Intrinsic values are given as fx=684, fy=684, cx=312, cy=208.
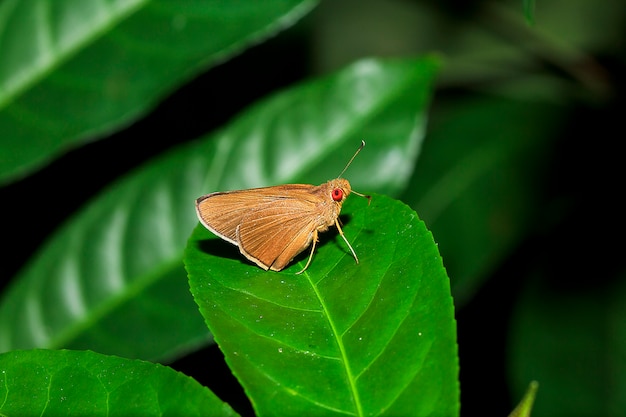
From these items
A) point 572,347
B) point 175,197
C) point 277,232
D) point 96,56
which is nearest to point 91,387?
point 277,232

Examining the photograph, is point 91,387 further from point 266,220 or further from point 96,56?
point 96,56

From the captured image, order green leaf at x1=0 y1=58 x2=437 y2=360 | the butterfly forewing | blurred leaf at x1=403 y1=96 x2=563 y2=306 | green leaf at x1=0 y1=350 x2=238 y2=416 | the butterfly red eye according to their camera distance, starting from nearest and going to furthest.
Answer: green leaf at x1=0 y1=350 x2=238 y2=416 < the butterfly forewing < the butterfly red eye < green leaf at x1=0 y1=58 x2=437 y2=360 < blurred leaf at x1=403 y1=96 x2=563 y2=306

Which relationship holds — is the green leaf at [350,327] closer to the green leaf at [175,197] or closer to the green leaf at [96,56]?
the green leaf at [175,197]

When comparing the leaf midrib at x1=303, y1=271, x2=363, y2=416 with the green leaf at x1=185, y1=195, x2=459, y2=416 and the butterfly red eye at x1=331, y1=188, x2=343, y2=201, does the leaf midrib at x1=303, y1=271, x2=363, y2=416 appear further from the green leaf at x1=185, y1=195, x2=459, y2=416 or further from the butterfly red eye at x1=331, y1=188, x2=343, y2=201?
the butterfly red eye at x1=331, y1=188, x2=343, y2=201

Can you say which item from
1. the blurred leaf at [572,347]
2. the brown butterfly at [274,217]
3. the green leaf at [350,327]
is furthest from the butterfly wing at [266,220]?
the blurred leaf at [572,347]

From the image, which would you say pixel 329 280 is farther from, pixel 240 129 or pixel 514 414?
pixel 240 129

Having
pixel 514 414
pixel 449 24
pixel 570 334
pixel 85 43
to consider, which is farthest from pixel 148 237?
pixel 449 24

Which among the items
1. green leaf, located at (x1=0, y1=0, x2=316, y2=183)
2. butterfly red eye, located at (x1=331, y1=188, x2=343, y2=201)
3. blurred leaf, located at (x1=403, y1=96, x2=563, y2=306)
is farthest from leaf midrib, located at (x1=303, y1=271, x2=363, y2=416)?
blurred leaf, located at (x1=403, y1=96, x2=563, y2=306)
